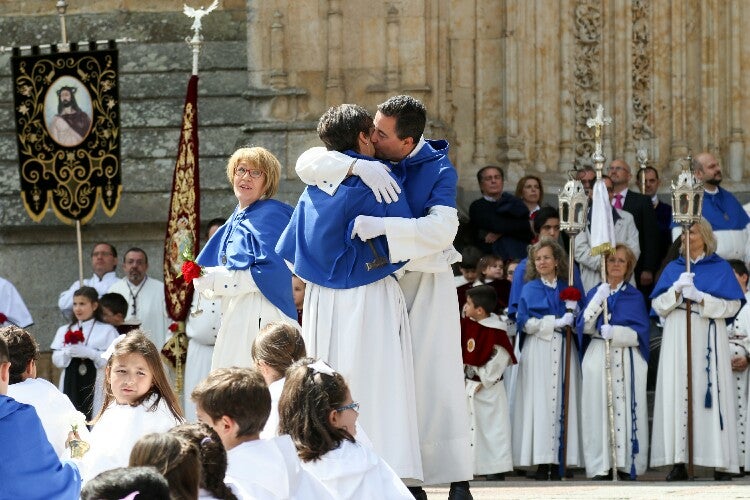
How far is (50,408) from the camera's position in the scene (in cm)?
782

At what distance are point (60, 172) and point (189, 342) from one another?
2349mm

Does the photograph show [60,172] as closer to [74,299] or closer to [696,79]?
[74,299]

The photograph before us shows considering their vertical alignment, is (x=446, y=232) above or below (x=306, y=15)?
below

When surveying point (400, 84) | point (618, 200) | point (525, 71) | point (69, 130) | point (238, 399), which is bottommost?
point (238, 399)

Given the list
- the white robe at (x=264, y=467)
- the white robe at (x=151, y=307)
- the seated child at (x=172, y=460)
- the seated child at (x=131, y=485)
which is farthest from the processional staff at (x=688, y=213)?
the seated child at (x=131, y=485)

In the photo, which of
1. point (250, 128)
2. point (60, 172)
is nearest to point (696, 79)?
point (250, 128)

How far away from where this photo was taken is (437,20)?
15492 mm

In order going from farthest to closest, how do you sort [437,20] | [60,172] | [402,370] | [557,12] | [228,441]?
[557,12]
[437,20]
[60,172]
[402,370]
[228,441]

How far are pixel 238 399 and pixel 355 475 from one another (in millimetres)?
718

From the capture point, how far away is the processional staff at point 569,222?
13055mm

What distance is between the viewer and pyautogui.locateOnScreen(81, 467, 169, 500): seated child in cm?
475

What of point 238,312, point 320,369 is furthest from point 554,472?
point 320,369

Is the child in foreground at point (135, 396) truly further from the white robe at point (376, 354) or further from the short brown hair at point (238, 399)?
the short brown hair at point (238, 399)

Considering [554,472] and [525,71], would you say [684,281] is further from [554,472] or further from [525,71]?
[525,71]
